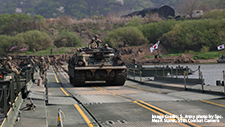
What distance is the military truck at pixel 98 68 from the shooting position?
69.2 feet

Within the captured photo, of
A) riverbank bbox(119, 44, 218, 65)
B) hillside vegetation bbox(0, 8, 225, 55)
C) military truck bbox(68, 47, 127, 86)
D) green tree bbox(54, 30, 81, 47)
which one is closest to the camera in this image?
military truck bbox(68, 47, 127, 86)

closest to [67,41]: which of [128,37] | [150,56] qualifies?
[128,37]

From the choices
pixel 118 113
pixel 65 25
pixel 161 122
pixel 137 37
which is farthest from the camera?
pixel 65 25

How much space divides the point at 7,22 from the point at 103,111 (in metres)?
127

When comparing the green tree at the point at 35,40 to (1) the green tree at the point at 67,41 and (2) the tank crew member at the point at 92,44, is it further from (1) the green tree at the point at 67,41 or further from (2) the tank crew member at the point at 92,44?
(2) the tank crew member at the point at 92,44

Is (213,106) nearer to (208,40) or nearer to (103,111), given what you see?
(103,111)

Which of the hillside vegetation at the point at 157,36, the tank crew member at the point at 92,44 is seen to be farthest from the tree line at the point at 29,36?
the tank crew member at the point at 92,44

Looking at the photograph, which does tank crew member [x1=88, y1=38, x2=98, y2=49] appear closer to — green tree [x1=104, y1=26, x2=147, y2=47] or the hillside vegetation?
the hillside vegetation

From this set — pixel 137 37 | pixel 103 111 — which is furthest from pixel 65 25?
pixel 103 111

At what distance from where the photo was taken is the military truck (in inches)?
830

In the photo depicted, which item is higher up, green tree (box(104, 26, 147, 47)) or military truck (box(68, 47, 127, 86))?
green tree (box(104, 26, 147, 47))

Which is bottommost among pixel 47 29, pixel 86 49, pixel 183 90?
pixel 183 90

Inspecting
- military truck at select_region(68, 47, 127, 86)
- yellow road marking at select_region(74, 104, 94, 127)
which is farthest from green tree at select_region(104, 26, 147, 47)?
yellow road marking at select_region(74, 104, 94, 127)

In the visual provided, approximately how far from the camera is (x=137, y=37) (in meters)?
102
